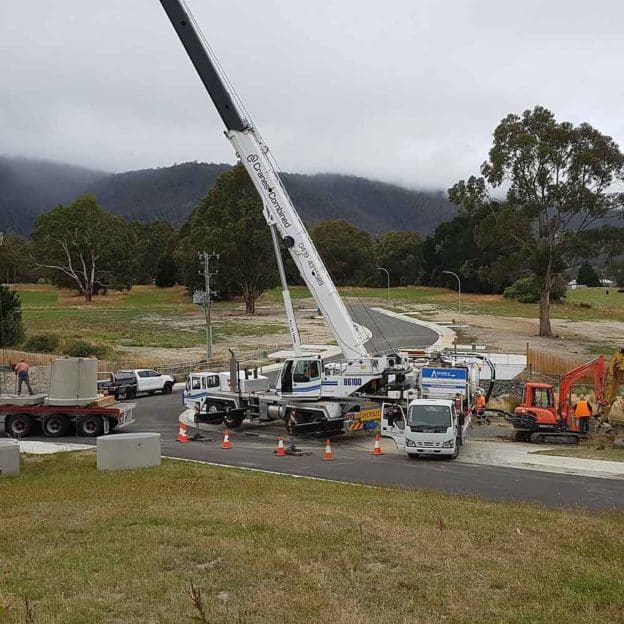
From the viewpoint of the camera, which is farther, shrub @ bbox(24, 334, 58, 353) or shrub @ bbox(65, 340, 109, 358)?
shrub @ bbox(24, 334, 58, 353)

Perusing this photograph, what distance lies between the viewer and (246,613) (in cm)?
743

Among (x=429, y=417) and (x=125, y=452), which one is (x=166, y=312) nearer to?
(x=429, y=417)

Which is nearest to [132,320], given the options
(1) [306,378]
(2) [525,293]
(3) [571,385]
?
(2) [525,293]

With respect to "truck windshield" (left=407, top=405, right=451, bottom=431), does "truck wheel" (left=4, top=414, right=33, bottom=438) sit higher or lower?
lower

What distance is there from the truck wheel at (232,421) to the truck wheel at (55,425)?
570 cm

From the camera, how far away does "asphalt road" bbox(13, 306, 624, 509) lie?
16.4m

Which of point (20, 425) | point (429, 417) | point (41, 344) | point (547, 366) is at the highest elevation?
point (429, 417)

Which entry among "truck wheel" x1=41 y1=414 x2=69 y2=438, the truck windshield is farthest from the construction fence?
"truck wheel" x1=41 y1=414 x2=69 y2=438

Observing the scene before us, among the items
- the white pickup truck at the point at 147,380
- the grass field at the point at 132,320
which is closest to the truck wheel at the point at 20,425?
the white pickup truck at the point at 147,380

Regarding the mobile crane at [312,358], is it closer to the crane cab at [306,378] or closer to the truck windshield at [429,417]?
the crane cab at [306,378]

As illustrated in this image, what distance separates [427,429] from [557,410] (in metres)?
6.05

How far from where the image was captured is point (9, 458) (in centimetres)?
1714

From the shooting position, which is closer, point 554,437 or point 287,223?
point 554,437

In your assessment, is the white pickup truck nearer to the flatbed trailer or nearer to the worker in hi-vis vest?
the flatbed trailer
